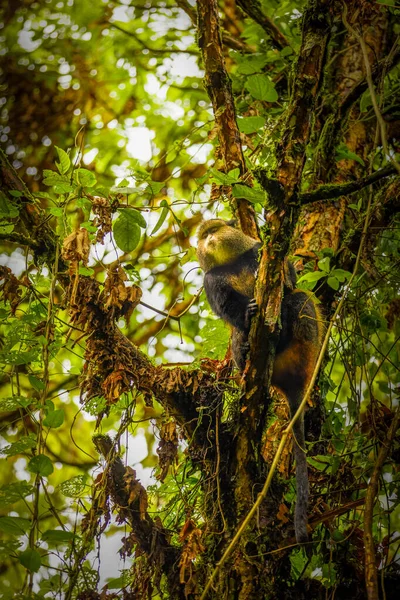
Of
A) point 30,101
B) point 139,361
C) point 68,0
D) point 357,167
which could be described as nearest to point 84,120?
point 30,101

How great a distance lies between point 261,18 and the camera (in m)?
4.46

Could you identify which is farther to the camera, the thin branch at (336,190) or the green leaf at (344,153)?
the green leaf at (344,153)

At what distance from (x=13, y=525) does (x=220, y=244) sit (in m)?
2.47

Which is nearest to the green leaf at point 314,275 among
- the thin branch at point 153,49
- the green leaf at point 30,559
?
the green leaf at point 30,559

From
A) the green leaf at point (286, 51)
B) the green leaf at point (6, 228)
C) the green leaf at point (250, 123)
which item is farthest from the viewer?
the green leaf at point (286, 51)

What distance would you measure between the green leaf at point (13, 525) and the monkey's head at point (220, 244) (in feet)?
7.84

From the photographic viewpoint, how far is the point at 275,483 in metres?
3.02

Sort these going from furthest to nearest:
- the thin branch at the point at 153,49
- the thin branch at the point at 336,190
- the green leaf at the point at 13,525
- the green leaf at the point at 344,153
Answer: the thin branch at the point at 153,49 < the green leaf at the point at 344,153 < the thin branch at the point at 336,190 < the green leaf at the point at 13,525

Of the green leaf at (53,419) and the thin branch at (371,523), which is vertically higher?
the green leaf at (53,419)

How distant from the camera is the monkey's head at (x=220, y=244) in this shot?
4039 millimetres

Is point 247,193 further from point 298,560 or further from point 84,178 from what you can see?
point 298,560

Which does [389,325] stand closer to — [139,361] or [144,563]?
[139,361]

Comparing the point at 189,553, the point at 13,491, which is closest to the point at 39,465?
the point at 13,491

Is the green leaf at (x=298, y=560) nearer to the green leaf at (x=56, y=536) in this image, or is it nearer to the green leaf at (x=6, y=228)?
the green leaf at (x=56, y=536)
